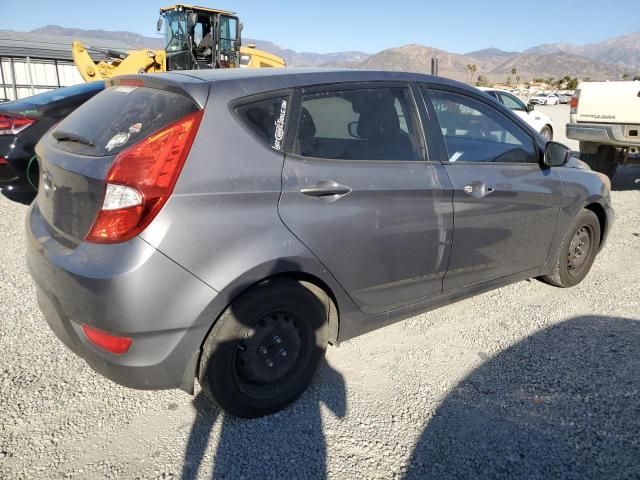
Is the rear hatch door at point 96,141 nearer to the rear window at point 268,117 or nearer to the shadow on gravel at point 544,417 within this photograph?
the rear window at point 268,117

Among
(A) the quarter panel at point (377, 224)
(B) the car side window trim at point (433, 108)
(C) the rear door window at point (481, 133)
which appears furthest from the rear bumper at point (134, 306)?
(C) the rear door window at point (481, 133)

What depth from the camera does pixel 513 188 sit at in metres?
3.25

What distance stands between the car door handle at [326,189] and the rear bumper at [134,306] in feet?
2.17

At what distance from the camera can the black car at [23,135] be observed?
195 inches

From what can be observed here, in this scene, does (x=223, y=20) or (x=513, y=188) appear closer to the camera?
(x=513, y=188)

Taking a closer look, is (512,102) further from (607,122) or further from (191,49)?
(191,49)

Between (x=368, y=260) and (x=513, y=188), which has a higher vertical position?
(x=513, y=188)

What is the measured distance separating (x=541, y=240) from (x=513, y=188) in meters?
0.59

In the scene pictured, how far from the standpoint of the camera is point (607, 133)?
7293 mm

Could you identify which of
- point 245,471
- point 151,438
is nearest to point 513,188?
point 245,471

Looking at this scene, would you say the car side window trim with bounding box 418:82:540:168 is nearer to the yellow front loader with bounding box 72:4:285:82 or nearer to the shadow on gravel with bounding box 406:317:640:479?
the shadow on gravel with bounding box 406:317:640:479

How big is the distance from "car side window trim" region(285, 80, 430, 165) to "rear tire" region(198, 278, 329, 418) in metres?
0.67

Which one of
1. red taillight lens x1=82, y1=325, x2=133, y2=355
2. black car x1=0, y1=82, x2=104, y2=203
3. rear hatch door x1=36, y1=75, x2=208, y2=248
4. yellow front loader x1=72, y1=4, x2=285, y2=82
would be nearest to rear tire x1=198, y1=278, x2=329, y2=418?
red taillight lens x1=82, y1=325, x2=133, y2=355

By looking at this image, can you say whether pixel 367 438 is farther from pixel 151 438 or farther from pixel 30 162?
pixel 30 162
